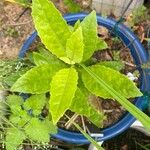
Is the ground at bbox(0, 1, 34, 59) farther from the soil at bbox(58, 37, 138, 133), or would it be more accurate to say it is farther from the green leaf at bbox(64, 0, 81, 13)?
the soil at bbox(58, 37, 138, 133)

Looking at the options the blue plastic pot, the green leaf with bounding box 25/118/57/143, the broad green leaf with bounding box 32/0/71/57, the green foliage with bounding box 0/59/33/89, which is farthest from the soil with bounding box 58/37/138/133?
the broad green leaf with bounding box 32/0/71/57

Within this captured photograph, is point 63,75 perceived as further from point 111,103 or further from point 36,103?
point 111,103

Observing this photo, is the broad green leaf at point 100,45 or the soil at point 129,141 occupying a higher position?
the broad green leaf at point 100,45

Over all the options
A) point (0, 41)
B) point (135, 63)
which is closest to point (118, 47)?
point (135, 63)

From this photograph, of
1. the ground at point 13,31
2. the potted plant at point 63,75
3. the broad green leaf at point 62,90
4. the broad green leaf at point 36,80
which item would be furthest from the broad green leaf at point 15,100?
the ground at point 13,31

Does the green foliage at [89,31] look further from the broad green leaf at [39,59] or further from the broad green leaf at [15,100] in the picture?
the broad green leaf at [15,100]

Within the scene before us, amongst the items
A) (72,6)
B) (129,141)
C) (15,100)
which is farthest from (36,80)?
(129,141)
